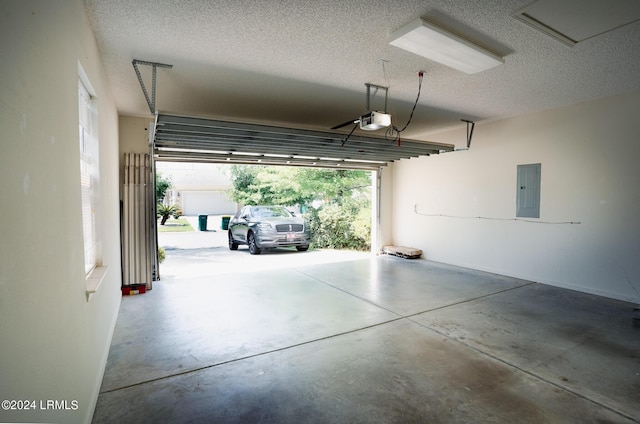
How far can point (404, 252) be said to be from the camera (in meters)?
8.19

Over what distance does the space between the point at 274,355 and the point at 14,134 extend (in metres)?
2.64

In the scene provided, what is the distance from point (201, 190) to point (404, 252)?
2145 cm

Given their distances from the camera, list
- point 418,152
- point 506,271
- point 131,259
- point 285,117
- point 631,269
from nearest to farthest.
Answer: point 631,269
point 131,259
point 285,117
point 506,271
point 418,152

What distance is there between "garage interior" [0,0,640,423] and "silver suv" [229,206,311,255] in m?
2.44

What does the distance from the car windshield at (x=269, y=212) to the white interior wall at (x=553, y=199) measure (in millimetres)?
4103

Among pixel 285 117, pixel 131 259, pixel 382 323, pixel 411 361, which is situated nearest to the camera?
pixel 411 361

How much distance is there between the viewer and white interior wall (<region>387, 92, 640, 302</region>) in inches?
191

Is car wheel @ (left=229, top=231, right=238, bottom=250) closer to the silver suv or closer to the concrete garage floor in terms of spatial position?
the silver suv

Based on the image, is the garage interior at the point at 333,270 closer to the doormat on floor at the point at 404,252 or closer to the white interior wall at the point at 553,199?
the white interior wall at the point at 553,199

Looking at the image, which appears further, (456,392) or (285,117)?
(285,117)

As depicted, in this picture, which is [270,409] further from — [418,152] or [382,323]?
[418,152]

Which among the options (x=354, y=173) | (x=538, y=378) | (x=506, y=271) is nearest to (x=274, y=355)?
(x=538, y=378)

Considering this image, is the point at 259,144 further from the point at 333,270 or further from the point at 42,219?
the point at 42,219

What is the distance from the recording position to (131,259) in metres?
5.38
